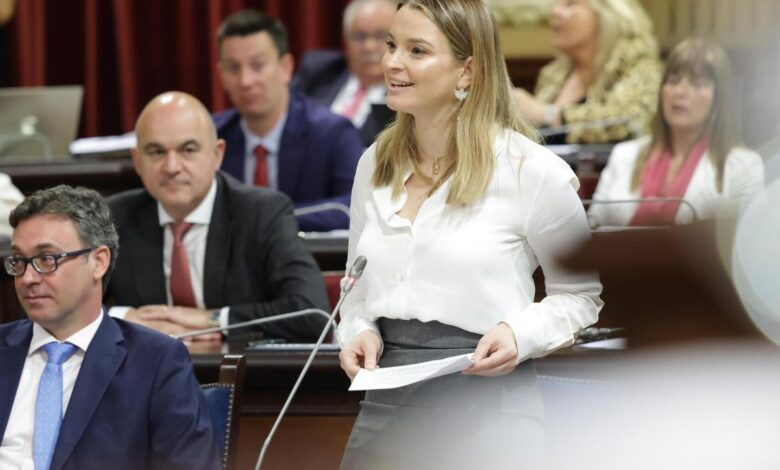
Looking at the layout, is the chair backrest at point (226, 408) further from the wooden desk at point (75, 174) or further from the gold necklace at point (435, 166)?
the wooden desk at point (75, 174)

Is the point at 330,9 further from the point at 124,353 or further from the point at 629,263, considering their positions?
the point at 629,263

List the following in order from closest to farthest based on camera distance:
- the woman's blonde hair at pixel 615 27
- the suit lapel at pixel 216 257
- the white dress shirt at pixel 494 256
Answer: the white dress shirt at pixel 494 256
the suit lapel at pixel 216 257
the woman's blonde hair at pixel 615 27

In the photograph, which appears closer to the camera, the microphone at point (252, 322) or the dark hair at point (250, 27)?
the microphone at point (252, 322)

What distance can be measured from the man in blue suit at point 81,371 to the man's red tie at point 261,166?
6.64ft

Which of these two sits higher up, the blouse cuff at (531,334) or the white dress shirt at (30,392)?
the blouse cuff at (531,334)

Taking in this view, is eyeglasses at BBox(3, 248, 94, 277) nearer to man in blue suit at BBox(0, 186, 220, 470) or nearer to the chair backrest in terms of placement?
man in blue suit at BBox(0, 186, 220, 470)

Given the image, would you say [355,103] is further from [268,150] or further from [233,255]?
[233,255]

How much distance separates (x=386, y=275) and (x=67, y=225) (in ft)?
2.80

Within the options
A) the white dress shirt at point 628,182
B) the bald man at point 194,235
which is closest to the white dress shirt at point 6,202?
the bald man at point 194,235

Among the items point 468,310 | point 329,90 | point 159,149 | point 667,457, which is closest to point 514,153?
point 468,310

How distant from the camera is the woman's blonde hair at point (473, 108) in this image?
1828 mm

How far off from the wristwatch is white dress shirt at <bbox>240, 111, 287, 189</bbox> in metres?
1.38

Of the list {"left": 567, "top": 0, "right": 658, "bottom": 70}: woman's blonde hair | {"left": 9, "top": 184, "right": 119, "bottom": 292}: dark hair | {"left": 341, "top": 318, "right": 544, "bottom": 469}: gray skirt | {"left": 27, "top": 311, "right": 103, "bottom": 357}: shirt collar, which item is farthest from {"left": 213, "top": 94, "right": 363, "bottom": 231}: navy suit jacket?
{"left": 341, "top": 318, "right": 544, "bottom": 469}: gray skirt

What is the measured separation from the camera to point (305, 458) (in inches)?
106
